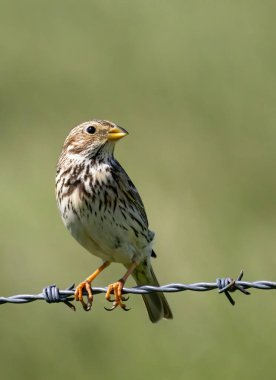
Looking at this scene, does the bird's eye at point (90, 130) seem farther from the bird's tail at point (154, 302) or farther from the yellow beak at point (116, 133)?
the bird's tail at point (154, 302)

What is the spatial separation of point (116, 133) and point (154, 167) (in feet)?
20.6

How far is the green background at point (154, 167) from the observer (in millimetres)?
13305

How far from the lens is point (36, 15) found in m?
21.3

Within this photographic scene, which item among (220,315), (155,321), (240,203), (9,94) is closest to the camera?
(155,321)

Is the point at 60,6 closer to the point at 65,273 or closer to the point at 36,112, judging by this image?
the point at 36,112

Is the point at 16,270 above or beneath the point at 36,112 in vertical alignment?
beneath

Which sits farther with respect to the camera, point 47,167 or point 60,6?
point 60,6

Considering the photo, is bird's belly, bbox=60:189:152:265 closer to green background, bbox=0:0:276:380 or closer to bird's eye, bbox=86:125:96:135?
bird's eye, bbox=86:125:96:135

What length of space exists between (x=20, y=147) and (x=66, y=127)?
71 cm

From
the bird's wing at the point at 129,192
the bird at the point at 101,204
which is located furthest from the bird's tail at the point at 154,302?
the bird's wing at the point at 129,192

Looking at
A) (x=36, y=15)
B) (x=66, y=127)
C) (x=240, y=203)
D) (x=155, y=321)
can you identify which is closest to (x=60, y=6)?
(x=36, y=15)

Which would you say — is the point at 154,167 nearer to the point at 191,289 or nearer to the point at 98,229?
the point at 98,229

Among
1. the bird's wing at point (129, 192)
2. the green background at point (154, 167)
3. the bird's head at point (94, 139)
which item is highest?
the bird's head at point (94, 139)

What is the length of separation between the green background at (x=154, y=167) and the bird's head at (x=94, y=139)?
10.2 feet
